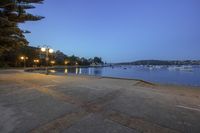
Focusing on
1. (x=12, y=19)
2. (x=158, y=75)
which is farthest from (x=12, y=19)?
(x=158, y=75)

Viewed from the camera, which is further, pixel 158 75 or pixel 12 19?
pixel 158 75

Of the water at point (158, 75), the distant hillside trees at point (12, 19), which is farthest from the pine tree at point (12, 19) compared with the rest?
the water at point (158, 75)

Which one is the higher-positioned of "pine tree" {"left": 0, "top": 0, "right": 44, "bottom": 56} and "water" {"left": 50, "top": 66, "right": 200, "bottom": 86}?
"pine tree" {"left": 0, "top": 0, "right": 44, "bottom": 56}

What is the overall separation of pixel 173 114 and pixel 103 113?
6.87ft

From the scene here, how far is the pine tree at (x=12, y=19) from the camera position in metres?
9.55

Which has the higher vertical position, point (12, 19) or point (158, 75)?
point (12, 19)

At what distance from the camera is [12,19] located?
34.8ft

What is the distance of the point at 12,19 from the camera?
10609mm

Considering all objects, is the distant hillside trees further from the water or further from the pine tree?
the water

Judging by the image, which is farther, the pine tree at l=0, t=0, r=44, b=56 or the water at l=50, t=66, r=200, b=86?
the water at l=50, t=66, r=200, b=86

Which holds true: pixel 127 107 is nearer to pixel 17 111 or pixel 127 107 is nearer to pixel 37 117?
pixel 37 117

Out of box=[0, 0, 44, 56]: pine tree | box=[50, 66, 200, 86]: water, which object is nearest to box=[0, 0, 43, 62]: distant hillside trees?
box=[0, 0, 44, 56]: pine tree

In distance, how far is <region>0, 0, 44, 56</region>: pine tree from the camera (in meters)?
9.55

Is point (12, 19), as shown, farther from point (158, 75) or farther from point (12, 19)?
point (158, 75)
